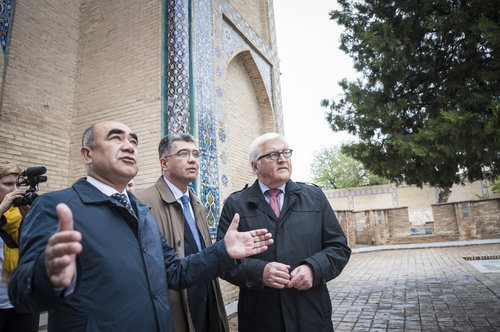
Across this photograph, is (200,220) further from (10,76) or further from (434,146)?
(10,76)

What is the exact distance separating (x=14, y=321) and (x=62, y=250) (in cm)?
194

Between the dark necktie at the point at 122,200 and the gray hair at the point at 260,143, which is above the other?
the gray hair at the point at 260,143

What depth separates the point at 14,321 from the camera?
2328 millimetres

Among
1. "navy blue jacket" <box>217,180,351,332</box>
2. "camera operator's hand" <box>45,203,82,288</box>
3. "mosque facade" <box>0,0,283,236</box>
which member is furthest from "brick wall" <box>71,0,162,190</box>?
"camera operator's hand" <box>45,203,82,288</box>

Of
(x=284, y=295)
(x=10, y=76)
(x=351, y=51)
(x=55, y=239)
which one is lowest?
(x=284, y=295)

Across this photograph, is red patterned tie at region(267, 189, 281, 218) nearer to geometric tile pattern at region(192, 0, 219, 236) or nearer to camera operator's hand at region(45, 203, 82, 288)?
camera operator's hand at region(45, 203, 82, 288)

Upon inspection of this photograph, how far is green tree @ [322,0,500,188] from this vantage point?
4539mm

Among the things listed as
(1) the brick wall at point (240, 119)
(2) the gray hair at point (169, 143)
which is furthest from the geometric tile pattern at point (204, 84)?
(2) the gray hair at point (169, 143)

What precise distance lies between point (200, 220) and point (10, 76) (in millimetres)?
4698

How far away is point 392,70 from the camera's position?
6000 millimetres

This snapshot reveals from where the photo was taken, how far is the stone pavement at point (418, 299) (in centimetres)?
455

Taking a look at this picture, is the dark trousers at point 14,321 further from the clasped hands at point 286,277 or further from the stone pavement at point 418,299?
the stone pavement at point 418,299

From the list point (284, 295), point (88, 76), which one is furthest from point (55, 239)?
point (88, 76)

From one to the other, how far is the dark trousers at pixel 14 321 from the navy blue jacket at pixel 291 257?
159 cm
